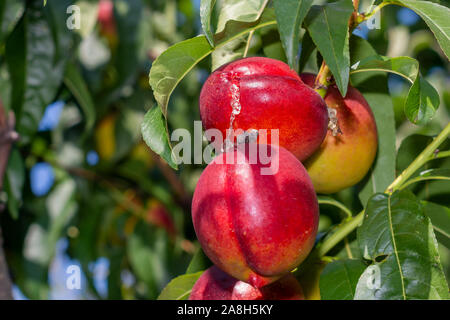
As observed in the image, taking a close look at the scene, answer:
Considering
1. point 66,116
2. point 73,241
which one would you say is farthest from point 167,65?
point 73,241

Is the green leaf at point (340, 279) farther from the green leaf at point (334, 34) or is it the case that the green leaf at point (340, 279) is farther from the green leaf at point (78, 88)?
the green leaf at point (78, 88)

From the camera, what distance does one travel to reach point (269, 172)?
807 mm

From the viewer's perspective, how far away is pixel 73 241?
2.30 m

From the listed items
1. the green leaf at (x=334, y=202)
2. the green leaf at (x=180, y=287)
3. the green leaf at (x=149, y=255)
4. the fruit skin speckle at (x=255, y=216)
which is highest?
the fruit skin speckle at (x=255, y=216)

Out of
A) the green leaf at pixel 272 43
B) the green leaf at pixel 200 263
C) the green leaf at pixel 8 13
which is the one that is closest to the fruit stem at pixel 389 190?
the green leaf at pixel 200 263

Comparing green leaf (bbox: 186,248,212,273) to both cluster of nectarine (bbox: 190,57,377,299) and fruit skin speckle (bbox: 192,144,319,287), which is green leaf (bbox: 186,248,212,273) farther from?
fruit skin speckle (bbox: 192,144,319,287)

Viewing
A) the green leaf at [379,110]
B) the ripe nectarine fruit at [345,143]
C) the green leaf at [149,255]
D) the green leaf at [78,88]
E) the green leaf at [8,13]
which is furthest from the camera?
the green leaf at [149,255]

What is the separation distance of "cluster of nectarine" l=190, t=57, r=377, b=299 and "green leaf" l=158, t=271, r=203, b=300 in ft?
0.30

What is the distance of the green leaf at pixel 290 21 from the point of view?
0.81m

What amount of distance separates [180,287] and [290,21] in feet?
1.72

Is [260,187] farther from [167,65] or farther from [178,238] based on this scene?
[178,238]

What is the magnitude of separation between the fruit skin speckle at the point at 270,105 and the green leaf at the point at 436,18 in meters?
0.20

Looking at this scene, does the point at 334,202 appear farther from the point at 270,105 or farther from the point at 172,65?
the point at 172,65

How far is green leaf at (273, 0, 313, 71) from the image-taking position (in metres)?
0.81
